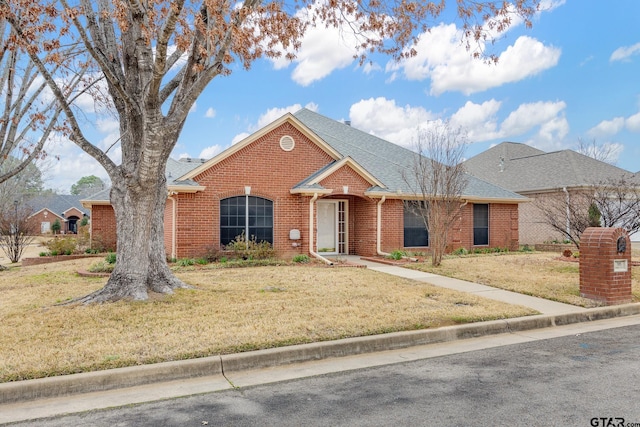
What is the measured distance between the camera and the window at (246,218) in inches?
601

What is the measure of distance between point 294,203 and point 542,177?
1538 centimetres

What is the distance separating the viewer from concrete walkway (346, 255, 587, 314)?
320 inches

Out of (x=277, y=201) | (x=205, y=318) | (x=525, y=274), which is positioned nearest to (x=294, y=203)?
(x=277, y=201)

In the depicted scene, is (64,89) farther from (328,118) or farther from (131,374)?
(328,118)

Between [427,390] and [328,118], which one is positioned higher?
[328,118]

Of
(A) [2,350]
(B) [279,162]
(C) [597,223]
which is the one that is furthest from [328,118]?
(A) [2,350]

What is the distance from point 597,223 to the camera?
15.8 m

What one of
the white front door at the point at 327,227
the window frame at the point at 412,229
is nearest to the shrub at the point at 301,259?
the white front door at the point at 327,227

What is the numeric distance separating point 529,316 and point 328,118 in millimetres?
16935

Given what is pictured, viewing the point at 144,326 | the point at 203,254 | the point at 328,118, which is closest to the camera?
the point at 144,326

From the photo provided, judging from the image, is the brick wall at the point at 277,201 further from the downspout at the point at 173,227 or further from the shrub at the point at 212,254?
the shrub at the point at 212,254

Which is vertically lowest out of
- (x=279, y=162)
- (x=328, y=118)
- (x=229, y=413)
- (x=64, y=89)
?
(x=229, y=413)

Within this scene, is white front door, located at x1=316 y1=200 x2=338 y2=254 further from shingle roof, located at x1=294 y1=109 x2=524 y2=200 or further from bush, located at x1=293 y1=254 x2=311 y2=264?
bush, located at x1=293 y1=254 x2=311 y2=264

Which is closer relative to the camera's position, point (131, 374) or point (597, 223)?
point (131, 374)
